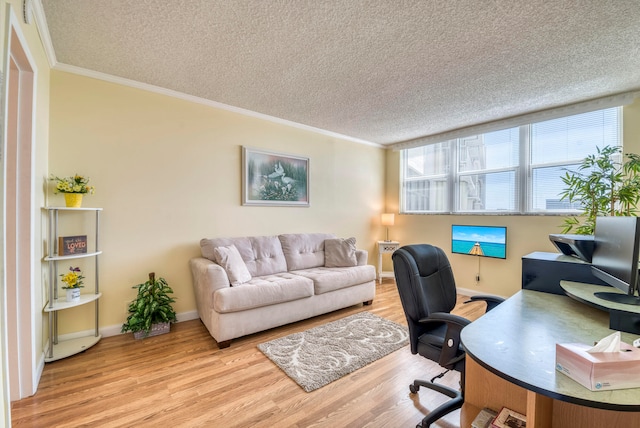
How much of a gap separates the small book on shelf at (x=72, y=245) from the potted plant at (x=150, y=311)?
609 millimetres

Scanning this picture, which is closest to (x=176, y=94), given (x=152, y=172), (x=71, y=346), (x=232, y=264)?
(x=152, y=172)

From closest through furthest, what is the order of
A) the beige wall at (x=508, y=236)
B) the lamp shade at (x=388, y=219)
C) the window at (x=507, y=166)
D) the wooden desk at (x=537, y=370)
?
the wooden desk at (x=537, y=370), the beige wall at (x=508, y=236), the window at (x=507, y=166), the lamp shade at (x=388, y=219)

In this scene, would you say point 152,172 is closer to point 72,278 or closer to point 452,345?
point 72,278

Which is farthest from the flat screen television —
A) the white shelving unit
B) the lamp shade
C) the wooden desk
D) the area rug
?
the white shelving unit

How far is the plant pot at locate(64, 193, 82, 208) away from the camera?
2.38 metres

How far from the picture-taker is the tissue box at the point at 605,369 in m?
0.77

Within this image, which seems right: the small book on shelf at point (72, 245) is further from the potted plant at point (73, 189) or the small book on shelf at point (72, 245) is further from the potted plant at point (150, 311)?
the potted plant at point (150, 311)

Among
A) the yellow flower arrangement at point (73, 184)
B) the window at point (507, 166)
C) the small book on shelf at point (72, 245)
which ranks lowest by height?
the small book on shelf at point (72, 245)

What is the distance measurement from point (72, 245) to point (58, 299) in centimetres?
49

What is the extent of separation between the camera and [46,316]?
2.36 metres

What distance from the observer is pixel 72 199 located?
239 centimetres

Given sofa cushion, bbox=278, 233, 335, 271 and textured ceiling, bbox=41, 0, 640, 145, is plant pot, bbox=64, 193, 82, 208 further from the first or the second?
sofa cushion, bbox=278, 233, 335, 271

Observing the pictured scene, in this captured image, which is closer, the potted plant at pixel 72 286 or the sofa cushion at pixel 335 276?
the potted plant at pixel 72 286

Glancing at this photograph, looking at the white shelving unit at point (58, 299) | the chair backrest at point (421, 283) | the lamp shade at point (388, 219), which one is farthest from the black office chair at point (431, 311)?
the lamp shade at point (388, 219)
